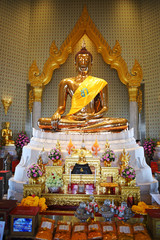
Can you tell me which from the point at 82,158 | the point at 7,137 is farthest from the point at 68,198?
the point at 7,137

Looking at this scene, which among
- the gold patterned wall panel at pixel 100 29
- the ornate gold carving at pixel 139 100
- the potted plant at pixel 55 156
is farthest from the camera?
the gold patterned wall panel at pixel 100 29

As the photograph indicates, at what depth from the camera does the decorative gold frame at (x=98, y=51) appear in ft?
24.2

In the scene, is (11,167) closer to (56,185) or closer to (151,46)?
(56,185)

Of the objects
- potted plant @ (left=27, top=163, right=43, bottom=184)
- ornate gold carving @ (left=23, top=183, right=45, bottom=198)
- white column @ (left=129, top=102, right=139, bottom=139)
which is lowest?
ornate gold carving @ (left=23, top=183, right=45, bottom=198)

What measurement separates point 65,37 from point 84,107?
11.7 feet

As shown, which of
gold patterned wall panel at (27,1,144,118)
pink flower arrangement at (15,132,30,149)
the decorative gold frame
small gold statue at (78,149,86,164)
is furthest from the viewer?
gold patterned wall panel at (27,1,144,118)

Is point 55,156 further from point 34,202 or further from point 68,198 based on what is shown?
point 34,202

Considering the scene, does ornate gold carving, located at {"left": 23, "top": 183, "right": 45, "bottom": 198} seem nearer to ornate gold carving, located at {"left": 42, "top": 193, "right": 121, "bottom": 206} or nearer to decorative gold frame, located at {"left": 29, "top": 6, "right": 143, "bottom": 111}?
ornate gold carving, located at {"left": 42, "top": 193, "right": 121, "bottom": 206}

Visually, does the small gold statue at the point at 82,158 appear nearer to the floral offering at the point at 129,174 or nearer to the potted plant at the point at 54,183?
the potted plant at the point at 54,183

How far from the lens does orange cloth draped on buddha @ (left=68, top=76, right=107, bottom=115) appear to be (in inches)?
222

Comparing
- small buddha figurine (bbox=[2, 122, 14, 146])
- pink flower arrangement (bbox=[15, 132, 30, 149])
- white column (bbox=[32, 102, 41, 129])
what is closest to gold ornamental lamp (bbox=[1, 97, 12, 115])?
small buddha figurine (bbox=[2, 122, 14, 146])

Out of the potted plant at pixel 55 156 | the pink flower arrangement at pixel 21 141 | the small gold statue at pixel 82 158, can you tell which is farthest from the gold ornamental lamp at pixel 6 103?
the small gold statue at pixel 82 158

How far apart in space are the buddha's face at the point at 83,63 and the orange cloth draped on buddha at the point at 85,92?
425mm

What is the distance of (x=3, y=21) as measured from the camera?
7.45m
